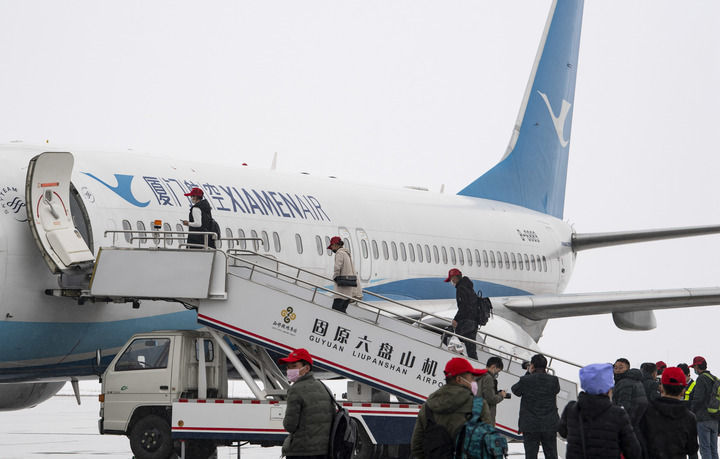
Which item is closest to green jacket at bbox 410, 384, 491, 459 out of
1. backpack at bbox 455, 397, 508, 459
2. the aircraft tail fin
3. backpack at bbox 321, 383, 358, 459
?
backpack at bbox 455, 397, 508, 459

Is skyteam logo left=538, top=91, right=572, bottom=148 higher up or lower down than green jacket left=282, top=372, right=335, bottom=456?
higher up

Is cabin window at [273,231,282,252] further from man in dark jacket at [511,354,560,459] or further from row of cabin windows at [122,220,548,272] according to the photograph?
man in dark jacket at [511,354,560,459]

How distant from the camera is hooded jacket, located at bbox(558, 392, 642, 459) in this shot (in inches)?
289

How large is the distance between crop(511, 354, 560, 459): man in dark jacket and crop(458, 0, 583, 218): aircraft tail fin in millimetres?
13685

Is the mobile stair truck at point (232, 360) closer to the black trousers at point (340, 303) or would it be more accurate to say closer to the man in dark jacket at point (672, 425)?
the black trousers at point (340, 303)

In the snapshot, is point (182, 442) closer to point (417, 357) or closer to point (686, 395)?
point (417, 357)

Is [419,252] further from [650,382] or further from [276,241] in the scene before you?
[650,382]

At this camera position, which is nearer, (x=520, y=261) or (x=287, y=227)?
(x=287, y=227)

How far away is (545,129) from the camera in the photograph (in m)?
26.4

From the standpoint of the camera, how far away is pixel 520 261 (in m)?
23.1

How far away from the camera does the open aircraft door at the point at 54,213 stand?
1199 cm

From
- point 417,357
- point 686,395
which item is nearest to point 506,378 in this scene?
point 417,357

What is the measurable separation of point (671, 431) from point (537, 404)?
3.06m

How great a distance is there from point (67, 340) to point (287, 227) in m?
4.37
